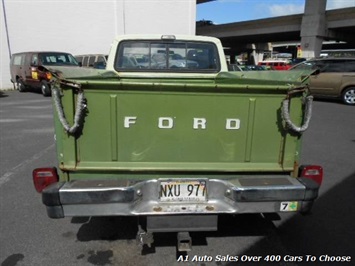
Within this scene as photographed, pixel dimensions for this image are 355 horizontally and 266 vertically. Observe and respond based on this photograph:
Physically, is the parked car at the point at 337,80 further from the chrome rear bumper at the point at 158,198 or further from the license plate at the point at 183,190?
the license plate at the point at 183,190

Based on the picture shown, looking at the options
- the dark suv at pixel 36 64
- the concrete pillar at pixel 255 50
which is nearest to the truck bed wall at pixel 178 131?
the dark suv at pixel 36 64

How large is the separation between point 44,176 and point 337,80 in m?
12.4

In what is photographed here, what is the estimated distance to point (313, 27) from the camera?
32.0m

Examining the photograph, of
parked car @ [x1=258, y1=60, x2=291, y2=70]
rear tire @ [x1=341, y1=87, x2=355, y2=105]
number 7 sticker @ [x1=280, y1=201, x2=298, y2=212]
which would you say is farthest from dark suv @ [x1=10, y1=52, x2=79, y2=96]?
parked car @ [x1=258, y1=60, x2=291, y2=70]

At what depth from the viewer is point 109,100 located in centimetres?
256

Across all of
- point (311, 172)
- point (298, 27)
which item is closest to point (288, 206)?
point (311, 172)

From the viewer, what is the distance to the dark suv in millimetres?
14688

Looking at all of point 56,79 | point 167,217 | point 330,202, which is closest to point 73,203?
point 167,217

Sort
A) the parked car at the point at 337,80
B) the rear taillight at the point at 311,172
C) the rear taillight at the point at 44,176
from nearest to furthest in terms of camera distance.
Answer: the rear taillight at the point at 44,176
the rear taillight at the point at 311,172
the parked car at the point at 337,80

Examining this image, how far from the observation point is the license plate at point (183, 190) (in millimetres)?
2611

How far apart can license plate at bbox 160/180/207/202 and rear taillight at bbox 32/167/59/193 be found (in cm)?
97

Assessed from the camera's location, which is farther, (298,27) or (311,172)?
(298,27)

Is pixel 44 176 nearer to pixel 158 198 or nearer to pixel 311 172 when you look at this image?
pixel 158 198

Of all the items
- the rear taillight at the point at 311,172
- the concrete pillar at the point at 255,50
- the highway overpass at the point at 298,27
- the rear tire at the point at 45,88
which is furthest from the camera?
the concrete pillar at the point at 255,50
